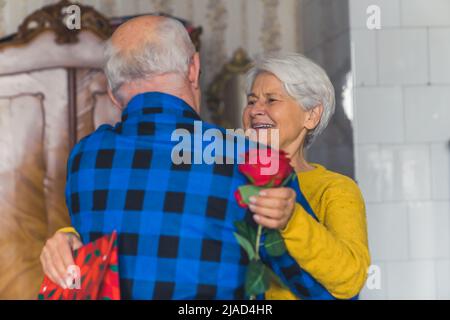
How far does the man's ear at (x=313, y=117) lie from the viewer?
1.75 m

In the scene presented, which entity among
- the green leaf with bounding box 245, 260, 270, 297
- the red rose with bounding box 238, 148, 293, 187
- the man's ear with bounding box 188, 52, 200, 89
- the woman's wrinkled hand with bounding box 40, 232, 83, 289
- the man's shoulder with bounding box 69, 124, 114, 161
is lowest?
the green leaf with bounding box 245, 260, 270, 297

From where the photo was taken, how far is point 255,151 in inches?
48.4

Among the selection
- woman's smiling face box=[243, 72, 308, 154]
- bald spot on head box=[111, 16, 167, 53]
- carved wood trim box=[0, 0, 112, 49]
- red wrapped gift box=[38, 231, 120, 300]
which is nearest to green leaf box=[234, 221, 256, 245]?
red wrapped gift box=[38, 231, 120, 300]

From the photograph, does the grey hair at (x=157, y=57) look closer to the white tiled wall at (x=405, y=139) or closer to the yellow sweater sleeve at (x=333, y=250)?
the yellow sweater sleeve at (x=333, y=250)

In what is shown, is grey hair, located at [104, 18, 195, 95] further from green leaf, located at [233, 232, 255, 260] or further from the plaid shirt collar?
green leaf, located at [233, 232, 255, 260]

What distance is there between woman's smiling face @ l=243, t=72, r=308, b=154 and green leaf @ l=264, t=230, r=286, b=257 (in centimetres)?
53

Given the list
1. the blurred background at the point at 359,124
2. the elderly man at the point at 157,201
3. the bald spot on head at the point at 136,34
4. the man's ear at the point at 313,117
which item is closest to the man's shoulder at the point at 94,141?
the elderly man at the point at 157,201

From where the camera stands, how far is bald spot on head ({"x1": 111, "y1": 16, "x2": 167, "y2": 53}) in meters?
1.30

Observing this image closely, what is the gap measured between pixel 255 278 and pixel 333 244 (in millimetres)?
154

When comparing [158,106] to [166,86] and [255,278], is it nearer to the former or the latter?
[166,86]

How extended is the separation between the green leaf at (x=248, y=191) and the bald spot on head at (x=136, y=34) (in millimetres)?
349

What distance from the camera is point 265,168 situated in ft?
3.80

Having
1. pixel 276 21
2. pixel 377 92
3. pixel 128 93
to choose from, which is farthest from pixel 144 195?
pixel 276 21

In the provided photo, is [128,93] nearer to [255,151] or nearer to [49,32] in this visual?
[255,151]
